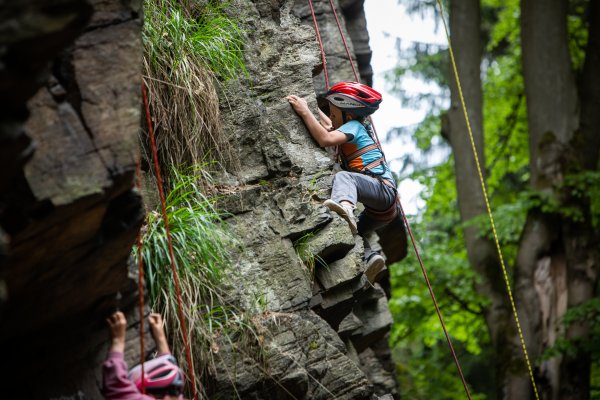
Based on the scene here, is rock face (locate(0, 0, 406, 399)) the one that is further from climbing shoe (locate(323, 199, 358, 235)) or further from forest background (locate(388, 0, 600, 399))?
forest background (locate(388, 0, 600, 399))

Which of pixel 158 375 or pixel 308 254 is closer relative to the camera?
pixel 158 375

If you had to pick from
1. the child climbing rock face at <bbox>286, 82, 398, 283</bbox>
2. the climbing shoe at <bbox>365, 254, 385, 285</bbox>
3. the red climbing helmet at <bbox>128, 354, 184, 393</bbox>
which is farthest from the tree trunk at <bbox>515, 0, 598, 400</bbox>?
the red climbing helmet at <bbox>128, 354, 184, 393</bbox>

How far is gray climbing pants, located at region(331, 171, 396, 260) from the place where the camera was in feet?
22.3

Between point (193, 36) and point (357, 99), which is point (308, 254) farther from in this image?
point (193, 36)

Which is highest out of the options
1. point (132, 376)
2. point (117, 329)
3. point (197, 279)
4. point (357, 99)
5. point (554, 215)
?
point (357, 99)

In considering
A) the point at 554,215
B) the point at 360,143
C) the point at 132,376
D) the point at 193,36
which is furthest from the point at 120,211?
the point at 554,215

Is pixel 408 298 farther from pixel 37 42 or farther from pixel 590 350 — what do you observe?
pixel 37 42

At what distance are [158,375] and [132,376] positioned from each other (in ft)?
0.47

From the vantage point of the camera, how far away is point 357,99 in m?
7.23

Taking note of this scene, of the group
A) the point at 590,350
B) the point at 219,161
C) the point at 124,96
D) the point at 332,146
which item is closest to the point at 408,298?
the point at 590,350

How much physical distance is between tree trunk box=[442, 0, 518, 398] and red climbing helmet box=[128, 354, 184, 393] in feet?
27.5

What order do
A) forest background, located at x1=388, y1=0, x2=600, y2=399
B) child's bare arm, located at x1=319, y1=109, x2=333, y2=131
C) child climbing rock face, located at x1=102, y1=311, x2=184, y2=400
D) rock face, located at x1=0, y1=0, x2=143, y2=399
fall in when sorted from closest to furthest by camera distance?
rock face, located at x1=0, y1=0, x2=143, y2=399 → child climbing rock face, located at x1=102, y1=311, x2=184, y2=400 → child's bare arm, located at x1=319, y1=109, x2=333, y2=131 → forest background, located at x1=388, y1=0, x2=600, y2=399

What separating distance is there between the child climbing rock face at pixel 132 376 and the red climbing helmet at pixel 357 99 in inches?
130

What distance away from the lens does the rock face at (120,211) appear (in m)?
3.37
